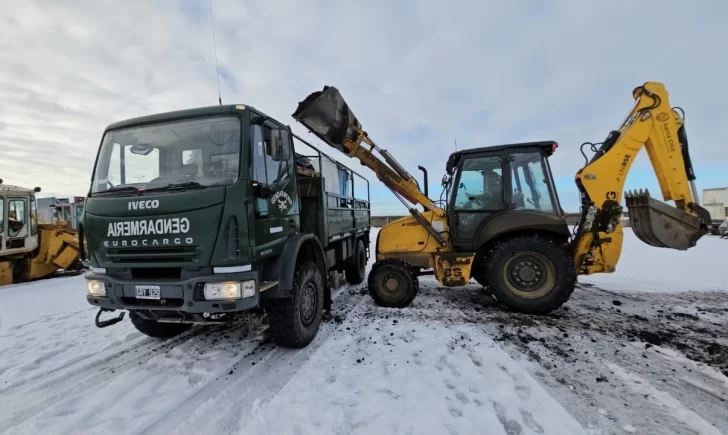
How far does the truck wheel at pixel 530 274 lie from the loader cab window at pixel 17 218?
40.7 feet

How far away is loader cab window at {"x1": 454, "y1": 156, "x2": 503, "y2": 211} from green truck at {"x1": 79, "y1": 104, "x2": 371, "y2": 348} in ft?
9.28

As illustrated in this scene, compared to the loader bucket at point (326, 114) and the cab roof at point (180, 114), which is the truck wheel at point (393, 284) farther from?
the cab roof at point (180, 114)

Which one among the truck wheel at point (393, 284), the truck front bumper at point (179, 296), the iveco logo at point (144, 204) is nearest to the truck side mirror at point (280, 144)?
the iveco logo at point (144, 204)

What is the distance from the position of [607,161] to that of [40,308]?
9869mm

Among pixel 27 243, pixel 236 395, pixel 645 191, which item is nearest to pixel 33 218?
pixel 27 243

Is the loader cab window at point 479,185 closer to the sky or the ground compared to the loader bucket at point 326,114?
closer to the ground

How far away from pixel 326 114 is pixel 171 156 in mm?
2564

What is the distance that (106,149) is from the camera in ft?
12.3

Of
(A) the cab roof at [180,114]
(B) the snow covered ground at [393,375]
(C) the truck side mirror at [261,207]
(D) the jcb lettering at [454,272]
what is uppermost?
(A) the cab roof at [180,114]

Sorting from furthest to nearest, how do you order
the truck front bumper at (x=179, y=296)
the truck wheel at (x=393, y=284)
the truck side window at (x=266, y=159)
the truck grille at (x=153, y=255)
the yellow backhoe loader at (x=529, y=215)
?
1. the truck wheel at (x=393, y=284)
2. the yellow backhoe loader at (x=529, y=215)
3. the truck side window at (x=266, y=159)
4. the truck grille at (x=153, y=255)
5. the truck front bumper at (x=179, y=296)

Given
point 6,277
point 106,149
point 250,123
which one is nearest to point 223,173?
point 250,123

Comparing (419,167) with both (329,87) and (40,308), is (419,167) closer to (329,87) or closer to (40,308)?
(329,87)

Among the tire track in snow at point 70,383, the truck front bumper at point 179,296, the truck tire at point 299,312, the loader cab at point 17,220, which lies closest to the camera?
the tire track in snow at point 70,383

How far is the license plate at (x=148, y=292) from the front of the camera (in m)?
3.13
